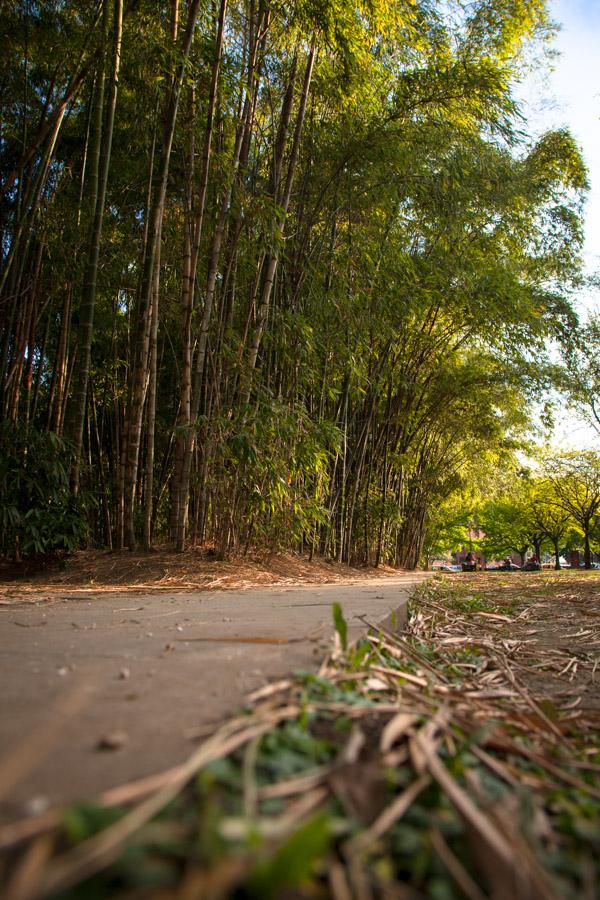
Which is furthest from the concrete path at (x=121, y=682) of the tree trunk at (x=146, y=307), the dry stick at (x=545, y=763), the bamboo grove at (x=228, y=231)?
the tree trunk at (x=146, y=307)

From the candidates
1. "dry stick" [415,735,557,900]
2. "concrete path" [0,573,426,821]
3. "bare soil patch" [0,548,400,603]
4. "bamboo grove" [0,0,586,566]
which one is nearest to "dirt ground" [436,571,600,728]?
"concrete path" [0,573,426,821]

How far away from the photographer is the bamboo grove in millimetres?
4652

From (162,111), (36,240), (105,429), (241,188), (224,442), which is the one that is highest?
(162,111)

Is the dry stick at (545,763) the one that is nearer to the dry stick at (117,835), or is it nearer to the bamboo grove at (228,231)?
the dry stick at (117,835)

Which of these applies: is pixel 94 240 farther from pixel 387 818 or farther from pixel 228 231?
pixel 387 818

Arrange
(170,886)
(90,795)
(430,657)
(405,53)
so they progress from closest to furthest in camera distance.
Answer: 1. (170,886)
2. (90,795)
3. (430,657)
4. (405,53)

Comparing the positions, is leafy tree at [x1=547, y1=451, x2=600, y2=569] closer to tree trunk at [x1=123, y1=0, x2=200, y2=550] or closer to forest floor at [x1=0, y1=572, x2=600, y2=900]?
tree trunk at [x1=123, y1=0, x2=200, y2=550]

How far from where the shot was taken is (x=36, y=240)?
5.31m

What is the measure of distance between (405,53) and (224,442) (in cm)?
480

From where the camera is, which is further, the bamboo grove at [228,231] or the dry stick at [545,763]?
the bamboo grove at [228,231]

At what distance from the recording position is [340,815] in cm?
62

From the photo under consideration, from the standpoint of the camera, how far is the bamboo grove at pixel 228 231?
465 cm

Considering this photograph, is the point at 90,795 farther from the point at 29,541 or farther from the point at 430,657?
the point at 29,541

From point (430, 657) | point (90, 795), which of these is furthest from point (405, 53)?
point (90, 795)
